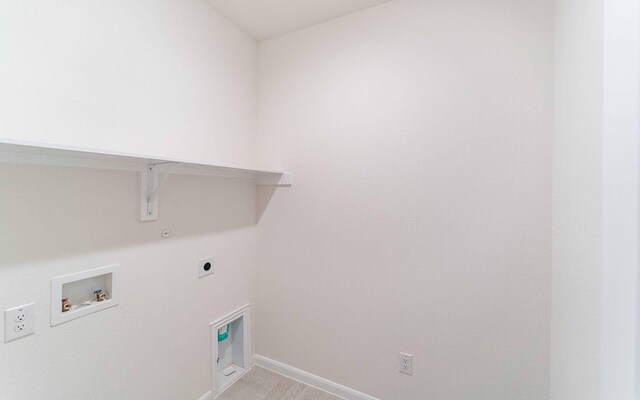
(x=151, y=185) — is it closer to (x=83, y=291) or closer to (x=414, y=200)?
(x=83, y=291)

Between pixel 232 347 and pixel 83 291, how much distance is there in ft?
3.95

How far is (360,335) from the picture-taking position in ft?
5.65

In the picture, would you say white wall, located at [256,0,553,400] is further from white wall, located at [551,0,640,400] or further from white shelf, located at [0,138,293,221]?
white shelf, located at [0,138,293,221]

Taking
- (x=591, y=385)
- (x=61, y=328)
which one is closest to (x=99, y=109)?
(x=61, y=328)

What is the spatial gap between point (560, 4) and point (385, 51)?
81 cm

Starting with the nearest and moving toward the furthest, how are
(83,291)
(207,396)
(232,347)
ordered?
1. (83,291)
2. (207,396)
3. (232,347)

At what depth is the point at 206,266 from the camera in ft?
5.56

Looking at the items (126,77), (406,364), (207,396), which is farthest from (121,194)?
(406,364)

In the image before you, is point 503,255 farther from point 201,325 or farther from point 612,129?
point 201,325

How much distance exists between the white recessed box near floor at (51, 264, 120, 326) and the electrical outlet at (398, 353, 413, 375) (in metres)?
1.57

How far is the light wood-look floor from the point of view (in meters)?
1.77

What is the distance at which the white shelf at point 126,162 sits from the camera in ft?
2.89

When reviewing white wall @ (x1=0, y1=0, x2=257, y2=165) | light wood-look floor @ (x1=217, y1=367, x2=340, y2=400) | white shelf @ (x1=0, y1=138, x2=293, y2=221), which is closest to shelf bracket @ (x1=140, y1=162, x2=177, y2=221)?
white shelf @ (x1=0, y1=138, x2=293, y2=221)

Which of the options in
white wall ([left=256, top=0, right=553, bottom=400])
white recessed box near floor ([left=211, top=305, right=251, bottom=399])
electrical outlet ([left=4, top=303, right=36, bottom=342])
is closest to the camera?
electrical outlet ([left=4, top=303, right=36, bottom=342])
